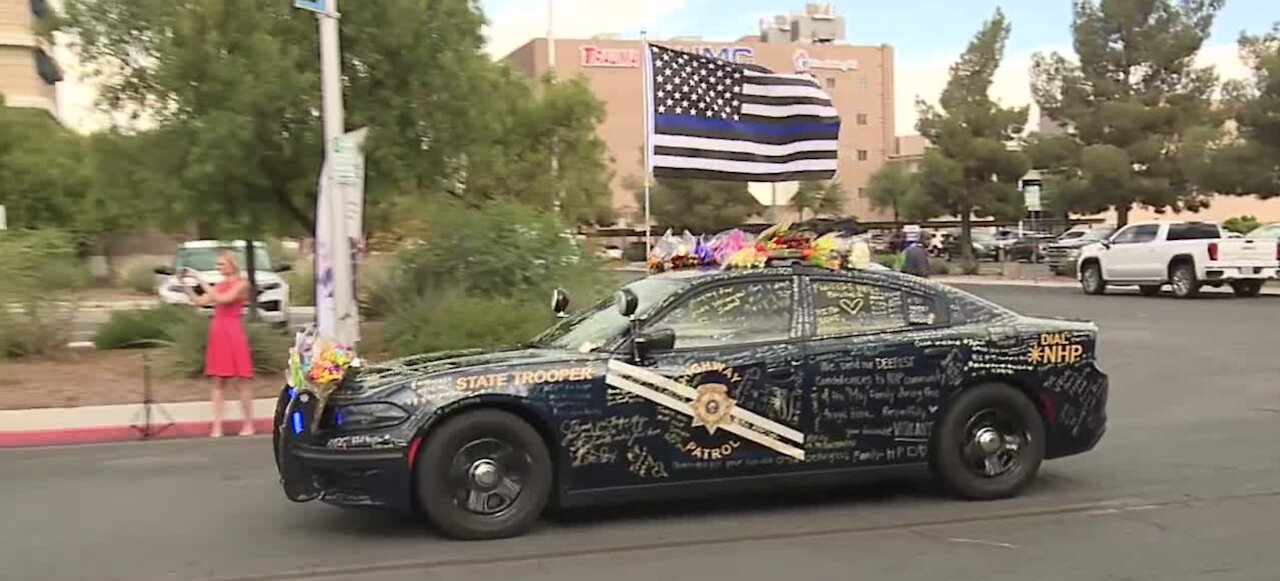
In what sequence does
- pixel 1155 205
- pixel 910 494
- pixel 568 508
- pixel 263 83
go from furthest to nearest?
pixel 1155 205
pixel 263 83
pixel 910 494
pixel 568 508

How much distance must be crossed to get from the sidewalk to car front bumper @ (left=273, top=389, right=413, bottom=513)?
493cm

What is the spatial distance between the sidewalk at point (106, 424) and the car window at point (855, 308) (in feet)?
20.4

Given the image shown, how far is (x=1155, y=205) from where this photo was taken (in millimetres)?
40844

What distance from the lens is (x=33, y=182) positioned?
127ft

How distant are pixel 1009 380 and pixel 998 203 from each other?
3848 cm

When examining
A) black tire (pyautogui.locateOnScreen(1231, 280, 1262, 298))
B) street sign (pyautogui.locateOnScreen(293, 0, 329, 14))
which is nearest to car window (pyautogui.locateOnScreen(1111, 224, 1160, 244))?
black tire (pyautogui.locateOnScreen(1231, 280, 1262, 298))

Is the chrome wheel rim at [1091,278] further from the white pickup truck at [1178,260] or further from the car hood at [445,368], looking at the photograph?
the car hood at [445,368]

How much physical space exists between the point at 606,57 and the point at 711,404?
99.3 meters

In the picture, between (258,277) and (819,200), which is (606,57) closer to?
(819,200)

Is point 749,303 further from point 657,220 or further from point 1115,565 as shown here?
point 657,220

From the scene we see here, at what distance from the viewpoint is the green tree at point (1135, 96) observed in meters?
39.2

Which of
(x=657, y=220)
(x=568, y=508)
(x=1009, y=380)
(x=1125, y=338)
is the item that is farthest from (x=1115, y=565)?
(x=657, y=220)

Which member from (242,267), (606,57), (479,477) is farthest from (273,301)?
(606,57)

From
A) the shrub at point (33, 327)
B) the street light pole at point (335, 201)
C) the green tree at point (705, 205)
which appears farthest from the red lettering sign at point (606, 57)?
the street light pole at point (335, 201)
